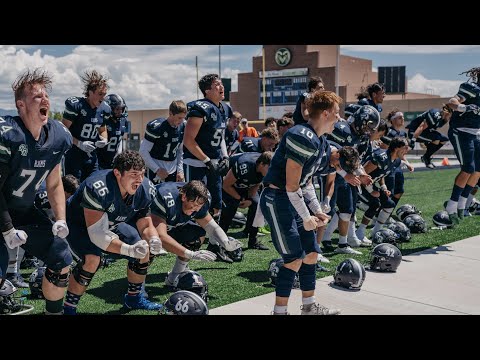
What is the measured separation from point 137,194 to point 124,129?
365 cm

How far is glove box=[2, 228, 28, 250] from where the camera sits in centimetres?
402

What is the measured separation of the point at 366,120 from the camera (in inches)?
298

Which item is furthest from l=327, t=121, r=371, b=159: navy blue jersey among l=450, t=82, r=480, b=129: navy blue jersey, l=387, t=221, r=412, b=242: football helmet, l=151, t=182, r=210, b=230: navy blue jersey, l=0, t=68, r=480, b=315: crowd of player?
l=151, t=182, r=210, b=230: navy blue jersey

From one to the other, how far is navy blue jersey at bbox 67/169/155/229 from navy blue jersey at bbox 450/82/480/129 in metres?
5.07

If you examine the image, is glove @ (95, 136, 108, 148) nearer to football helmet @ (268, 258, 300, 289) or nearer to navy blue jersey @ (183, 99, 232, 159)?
navy blue jersey @ (183, 99, 232, 159)

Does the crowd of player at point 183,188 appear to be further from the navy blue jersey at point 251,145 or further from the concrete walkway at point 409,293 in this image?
the concrete walkway at point 409,293

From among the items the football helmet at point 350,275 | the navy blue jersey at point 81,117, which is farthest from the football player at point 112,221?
the navy blue jersey at point 81,117

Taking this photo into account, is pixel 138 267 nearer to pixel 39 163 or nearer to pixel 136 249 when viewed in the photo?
pixel 136 249

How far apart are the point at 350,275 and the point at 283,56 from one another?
5032cm

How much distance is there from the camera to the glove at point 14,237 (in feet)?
13.2

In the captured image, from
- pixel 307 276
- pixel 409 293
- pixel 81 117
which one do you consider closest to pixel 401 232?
pixel 409 293
